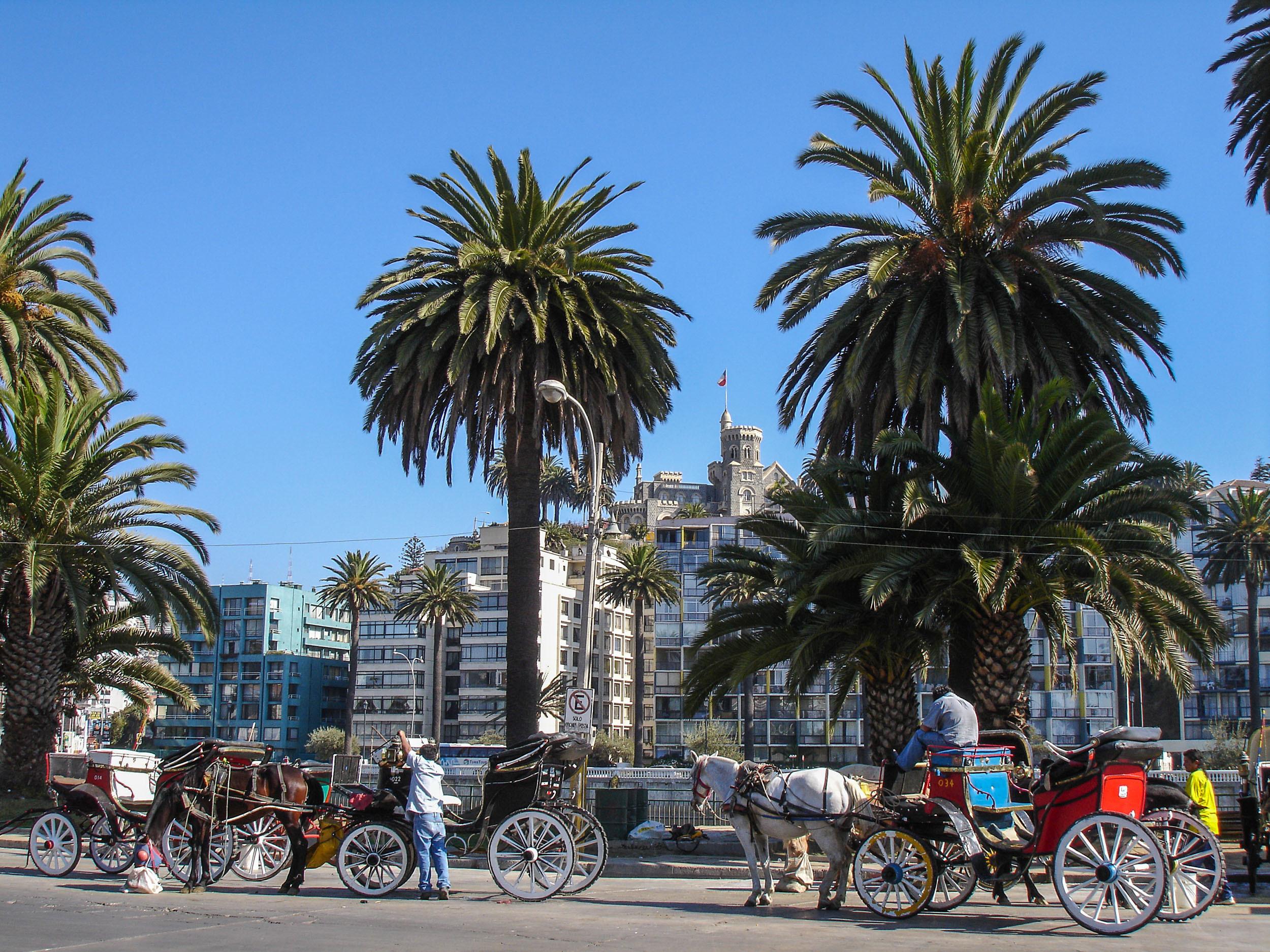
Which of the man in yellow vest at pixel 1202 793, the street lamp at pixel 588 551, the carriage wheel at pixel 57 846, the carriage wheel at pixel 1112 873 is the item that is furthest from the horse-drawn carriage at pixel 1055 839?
the carriage wheel at pixel 57 846

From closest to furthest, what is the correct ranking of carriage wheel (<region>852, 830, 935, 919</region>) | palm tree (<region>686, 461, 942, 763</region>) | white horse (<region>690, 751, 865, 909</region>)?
carriage wheel (<region>852, 830, 935, 919</region>), white horse (<region>690, 751, 865, 909</region>), palm tree (<region>686, 461, 942, 763</region>)

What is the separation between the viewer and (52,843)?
51.9 feet

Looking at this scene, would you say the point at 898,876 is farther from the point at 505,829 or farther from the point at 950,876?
the point at 505,829

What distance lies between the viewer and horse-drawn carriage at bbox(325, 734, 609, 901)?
531 inches

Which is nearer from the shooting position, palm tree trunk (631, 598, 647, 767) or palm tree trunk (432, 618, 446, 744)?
palm tree trunk (631, 598, 647, 767)

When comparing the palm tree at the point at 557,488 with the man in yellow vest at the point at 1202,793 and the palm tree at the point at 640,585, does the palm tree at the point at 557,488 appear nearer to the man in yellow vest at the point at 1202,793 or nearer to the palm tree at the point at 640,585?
the palm tree at the point at 640,585

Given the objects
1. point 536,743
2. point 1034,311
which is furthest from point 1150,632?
point 536,743

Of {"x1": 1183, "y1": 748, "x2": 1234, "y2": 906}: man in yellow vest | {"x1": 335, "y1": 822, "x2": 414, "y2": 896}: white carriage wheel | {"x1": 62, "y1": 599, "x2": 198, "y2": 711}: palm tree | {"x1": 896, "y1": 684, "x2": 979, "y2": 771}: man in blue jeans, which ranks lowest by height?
{"x1": 335, "y1": 822, "x2": 414, "y2": 896}: white carriage wheel

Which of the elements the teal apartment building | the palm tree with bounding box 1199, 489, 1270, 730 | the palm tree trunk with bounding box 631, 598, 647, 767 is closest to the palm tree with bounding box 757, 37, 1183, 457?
the palm tree with bounding box 1199, 489, 1270, 730

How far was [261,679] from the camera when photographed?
12175cm

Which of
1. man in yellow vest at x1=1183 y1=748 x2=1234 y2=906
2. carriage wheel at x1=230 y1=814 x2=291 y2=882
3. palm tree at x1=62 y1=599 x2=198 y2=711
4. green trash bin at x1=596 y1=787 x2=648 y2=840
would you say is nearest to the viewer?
carriage wheel at x1=230 y1=814 x2=291 y2=882

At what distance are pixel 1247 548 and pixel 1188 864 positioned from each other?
225ft

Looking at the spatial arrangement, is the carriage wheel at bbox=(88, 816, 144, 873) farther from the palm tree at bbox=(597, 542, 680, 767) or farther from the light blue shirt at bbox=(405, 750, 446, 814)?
the palm tree at bbox=(597, 542, 680, 767)

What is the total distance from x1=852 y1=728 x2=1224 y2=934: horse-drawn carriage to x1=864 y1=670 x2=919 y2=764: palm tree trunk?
9820 millimetres
